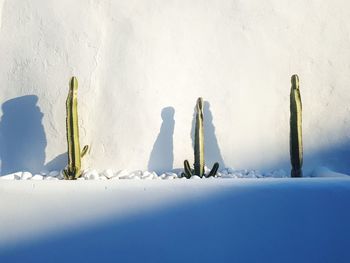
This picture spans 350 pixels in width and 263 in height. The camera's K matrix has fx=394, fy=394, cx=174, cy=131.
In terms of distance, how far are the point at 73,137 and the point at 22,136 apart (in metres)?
0.75

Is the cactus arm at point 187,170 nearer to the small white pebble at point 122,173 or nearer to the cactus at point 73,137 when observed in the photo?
the small white pebble at point 122,173

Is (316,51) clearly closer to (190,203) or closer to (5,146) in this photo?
(190,203)

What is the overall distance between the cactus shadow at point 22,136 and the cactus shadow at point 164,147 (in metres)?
0.96

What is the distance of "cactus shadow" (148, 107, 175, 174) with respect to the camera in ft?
11.0

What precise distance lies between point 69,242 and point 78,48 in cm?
188

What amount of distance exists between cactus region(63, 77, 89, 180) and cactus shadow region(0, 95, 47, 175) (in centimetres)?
52

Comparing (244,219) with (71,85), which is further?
(71,85)

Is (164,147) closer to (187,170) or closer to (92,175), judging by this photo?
(187,170)

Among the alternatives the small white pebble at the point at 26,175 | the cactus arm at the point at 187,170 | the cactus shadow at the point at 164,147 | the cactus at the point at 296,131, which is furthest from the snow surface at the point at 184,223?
the cactus shadow at the point at 164,147

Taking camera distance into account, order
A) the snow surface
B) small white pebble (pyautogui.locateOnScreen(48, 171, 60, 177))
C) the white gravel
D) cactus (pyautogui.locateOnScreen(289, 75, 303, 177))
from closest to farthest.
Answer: the snow surface < cactus (pyautogui.locateOnScreen(289, 75, 303, 177)) < the white gravel < small white pebble (pyautogui.locateOnScreen(48, 171, 60, 177))

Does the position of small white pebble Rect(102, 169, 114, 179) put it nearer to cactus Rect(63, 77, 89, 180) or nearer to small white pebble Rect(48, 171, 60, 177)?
cactus Rect(63, 77, 89, 180)

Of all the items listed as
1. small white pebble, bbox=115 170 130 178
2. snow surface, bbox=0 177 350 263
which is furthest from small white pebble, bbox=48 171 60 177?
snow surface, bbox=0 177 350 263

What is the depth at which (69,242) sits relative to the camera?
221 cm

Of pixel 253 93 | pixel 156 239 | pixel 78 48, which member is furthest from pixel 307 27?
pixel 156 239
